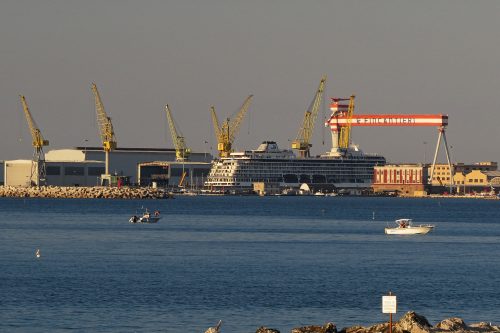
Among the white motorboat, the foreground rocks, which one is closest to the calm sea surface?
the white motorboat

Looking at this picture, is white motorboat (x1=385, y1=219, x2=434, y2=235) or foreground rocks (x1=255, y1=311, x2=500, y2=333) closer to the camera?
foreground rocks (x1=255, y1=311, x2=500, y2=333)

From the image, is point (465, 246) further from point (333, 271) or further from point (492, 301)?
point (492, 301)

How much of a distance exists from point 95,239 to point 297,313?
45.1 meters

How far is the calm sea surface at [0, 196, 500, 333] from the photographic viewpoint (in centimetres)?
4503

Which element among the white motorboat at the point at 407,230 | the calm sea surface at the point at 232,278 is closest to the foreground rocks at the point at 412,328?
the calm sea surface at the point at 232,278

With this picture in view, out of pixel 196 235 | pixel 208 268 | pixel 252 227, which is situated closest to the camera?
pixel 208 268

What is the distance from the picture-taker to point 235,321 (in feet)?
144

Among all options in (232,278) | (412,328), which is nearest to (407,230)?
(232,278)

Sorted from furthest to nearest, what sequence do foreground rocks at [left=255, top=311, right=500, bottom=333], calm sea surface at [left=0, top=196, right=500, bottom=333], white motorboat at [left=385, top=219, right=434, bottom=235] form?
white motorboat at [left=385, top=219, right=434, bottom=235] → calm sea surface at [left=0, top=196, right=500, bottom=333] → foreground rocks at [left=255, top=311, right=500, bottom=333]

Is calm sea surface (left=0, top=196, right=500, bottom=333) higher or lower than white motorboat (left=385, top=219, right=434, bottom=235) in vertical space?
lower

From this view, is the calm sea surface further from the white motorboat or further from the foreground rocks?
the foreground rocks

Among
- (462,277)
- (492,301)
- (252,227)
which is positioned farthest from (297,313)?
(252,227)

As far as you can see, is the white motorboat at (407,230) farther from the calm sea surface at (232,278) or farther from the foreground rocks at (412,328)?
the foreground rocks at (412,328)

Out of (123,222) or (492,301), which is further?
(123,222)
